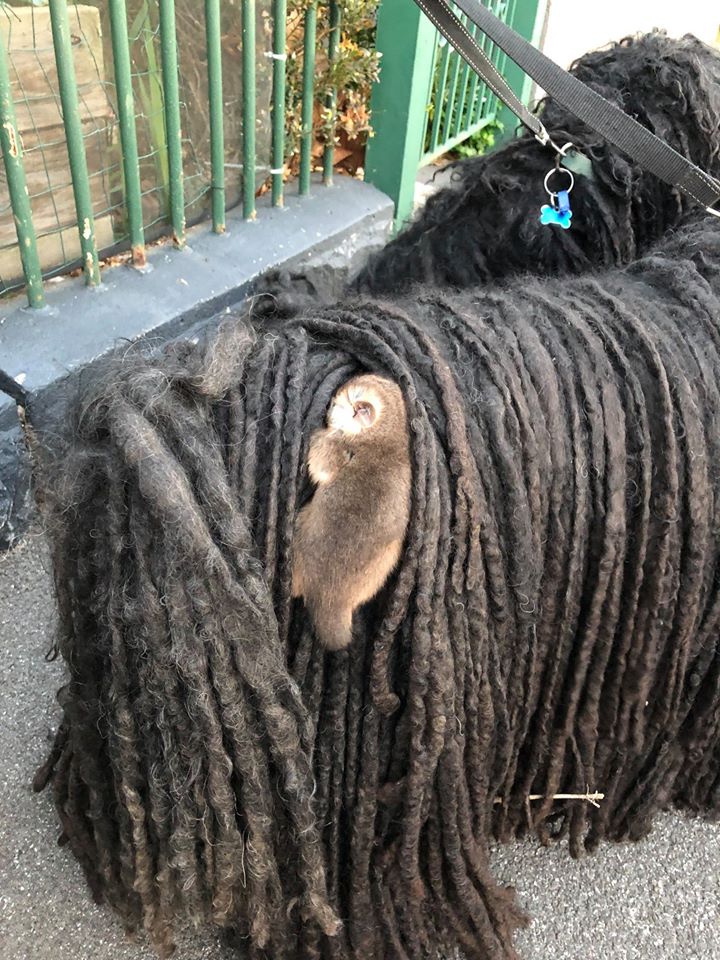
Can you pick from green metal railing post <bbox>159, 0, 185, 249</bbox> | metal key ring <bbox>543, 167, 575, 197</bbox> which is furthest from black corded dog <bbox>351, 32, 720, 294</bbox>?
green metal railing post <bbox>159, 0, 185, 249</bbox>

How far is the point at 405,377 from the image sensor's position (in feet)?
3.62

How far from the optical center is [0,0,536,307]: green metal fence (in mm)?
2182

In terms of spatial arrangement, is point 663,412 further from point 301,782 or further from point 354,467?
point 301,782

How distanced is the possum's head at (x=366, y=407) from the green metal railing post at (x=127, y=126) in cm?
159

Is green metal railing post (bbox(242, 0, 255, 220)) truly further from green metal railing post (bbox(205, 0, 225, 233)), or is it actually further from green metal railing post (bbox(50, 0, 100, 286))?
green metal railing post (bbox(50, 0, 100, 286))

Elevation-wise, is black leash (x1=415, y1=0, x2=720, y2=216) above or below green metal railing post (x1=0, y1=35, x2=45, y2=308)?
above

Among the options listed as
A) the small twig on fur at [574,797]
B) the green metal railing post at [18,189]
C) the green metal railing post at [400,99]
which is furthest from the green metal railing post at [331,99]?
the small twig on fur at [574,797]

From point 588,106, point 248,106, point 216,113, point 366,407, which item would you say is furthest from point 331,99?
point 366,407

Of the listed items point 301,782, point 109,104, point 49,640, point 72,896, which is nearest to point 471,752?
point 301,782

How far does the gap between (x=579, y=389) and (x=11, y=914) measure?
4.42ft

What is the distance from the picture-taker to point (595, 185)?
1.74 meters

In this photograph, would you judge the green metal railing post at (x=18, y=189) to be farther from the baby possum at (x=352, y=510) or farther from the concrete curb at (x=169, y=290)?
the baby possum at (x=352, y=510)

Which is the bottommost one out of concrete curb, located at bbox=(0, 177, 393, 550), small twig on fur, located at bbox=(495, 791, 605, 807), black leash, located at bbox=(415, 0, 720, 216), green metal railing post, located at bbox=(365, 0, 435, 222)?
small twig on fur, located at bbox=(495, 791, 605, 807)

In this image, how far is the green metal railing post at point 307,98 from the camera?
9.32 feet
